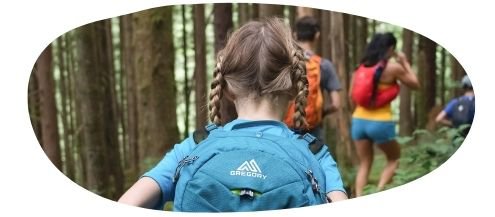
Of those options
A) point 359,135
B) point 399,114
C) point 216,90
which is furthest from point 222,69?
point 399,114

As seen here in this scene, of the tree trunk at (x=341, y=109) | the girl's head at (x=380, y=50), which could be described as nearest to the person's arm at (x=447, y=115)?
the girl's head at (x=380, y=50)

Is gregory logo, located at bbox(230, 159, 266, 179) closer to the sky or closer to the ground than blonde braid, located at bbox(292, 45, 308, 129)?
closer to the ground

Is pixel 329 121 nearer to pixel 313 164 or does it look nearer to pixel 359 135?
pixel 359 135

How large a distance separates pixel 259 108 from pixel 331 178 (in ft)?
1.21

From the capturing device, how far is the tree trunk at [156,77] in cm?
563

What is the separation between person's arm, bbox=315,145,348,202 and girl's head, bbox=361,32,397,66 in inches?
105

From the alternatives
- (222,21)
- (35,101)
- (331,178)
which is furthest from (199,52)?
(331,178)

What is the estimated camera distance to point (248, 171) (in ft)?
8.95

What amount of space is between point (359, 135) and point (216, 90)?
2.69 metres

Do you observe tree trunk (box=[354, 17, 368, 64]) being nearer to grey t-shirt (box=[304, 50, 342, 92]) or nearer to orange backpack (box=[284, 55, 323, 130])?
grey t-shirt (box=[304, 50, 342, 92])

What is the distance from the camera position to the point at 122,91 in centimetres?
1033

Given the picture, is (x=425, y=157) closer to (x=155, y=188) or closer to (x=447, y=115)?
(x=447, y=115)

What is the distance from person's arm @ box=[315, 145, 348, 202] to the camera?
9.28 ft

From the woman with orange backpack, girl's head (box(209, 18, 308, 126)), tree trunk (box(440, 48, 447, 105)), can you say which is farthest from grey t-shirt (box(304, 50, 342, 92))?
tree trunk (box(440, 48, 447, 105))
